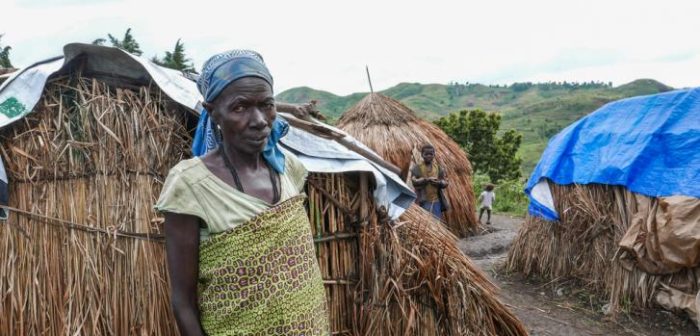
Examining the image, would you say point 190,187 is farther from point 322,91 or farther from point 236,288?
point 322,91

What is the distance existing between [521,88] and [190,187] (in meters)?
72.4

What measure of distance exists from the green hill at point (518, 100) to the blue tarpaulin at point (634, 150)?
96.3 ft

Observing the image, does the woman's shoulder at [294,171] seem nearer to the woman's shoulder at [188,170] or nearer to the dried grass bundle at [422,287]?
the woman's shoulder at [188,170]

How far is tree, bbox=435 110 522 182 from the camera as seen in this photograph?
53.5 feet

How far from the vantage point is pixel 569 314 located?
535 cm

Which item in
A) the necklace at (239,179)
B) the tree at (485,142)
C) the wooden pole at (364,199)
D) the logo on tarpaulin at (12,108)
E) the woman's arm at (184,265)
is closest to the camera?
the woman's arm at (184,265)

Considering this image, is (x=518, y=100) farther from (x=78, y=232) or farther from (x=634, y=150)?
(x=78, y=232)

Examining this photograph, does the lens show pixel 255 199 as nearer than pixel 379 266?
Yes

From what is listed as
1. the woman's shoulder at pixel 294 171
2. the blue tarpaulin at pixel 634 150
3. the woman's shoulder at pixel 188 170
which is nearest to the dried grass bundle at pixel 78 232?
the woman's shoulder at pixel 294 171

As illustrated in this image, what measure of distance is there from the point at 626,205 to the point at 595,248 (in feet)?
2.14

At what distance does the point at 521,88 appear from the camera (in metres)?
69.0

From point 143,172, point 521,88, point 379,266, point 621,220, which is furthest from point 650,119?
point 521,88

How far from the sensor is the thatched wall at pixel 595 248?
16.5 ft

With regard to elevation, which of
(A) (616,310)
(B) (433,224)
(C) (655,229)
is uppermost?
(B) (433,224)
